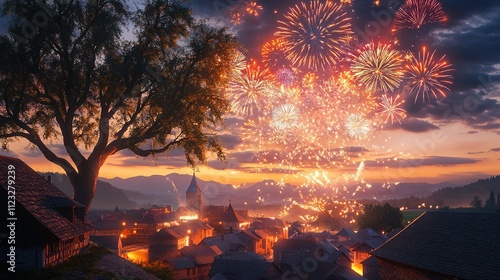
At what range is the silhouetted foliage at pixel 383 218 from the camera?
9844cm

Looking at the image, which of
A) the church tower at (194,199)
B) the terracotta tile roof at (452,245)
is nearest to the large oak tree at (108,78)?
the terracotta tile roof at (452,245)

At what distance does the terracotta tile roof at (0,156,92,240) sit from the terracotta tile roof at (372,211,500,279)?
64.4 feet

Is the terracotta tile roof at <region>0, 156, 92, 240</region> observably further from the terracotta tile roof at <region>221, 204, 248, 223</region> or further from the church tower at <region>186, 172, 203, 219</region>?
the church tower at <region>186, 172, 203, 219</region>

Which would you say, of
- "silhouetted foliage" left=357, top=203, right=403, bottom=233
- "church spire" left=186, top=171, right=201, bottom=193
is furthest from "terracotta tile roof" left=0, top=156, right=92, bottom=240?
"church spire" left=186, top=171, right=201, bottom=193

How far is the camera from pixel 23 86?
19328 millimetres

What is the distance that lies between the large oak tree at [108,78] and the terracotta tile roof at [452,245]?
14.4m

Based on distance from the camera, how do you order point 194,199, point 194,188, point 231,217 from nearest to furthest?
point 231,217, point 194,199, point 194,188

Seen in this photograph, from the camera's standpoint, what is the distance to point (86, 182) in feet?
68.6

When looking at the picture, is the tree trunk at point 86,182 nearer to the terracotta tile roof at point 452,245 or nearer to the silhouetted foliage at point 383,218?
the terracotta tile roof at point 452,245

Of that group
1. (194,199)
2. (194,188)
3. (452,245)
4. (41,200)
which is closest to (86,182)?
(41,200)

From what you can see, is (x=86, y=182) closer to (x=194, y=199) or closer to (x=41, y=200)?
(x=41, y=200)

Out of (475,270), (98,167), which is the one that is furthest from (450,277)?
(98,167)

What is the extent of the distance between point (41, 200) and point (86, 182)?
344cm

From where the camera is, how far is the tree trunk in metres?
20.7
